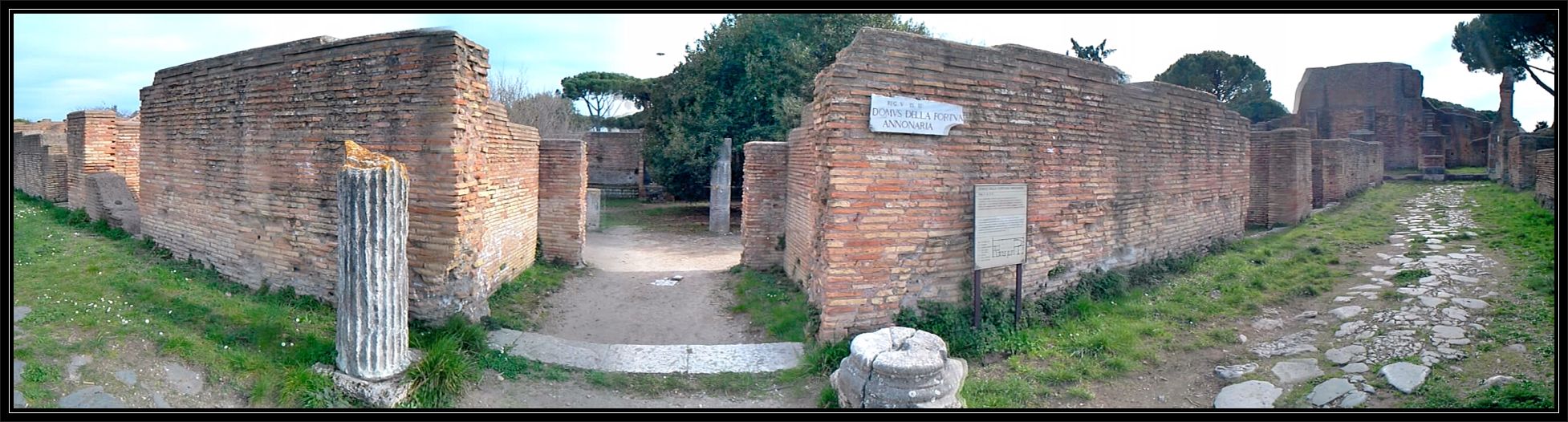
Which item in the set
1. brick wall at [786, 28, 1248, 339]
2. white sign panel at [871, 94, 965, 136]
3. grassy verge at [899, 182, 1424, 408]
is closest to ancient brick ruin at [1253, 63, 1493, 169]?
grassy verge at [899, 182, 1424, 408]

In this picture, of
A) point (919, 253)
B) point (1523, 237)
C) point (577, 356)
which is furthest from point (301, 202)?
point (1523, 237)

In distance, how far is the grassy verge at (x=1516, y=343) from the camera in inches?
164

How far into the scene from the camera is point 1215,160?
9.62 m

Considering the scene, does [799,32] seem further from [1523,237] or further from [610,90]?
[610,90]

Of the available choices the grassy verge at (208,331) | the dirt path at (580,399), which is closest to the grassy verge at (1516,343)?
the dirt path at (580,399)

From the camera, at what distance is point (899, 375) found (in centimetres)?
437

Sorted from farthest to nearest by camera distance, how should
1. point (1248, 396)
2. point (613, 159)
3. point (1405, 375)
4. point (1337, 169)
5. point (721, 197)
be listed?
point (613, 159) < point (721, 197) < point (1337, 169) < point (1248, 396) < point (1405, 375)

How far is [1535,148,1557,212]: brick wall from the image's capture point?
33.7 feet

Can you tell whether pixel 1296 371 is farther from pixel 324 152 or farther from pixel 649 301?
pixel 324 152

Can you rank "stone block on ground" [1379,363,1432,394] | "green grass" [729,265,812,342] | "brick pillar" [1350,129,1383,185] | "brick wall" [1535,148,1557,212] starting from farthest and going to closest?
1. "brick pillar" [1350,129,1383,185]
2. "brick wall" [1535,148,1557,212]
3. "green grass" [729,265,812,342]
4. "stone block on ground" [1379,363,1432,394]

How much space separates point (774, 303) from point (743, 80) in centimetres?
1084

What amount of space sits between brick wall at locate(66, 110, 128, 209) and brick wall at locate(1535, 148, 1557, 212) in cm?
2240

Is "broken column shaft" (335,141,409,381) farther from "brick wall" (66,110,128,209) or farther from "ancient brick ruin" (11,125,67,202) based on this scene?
"ancient brick ruin" (11,125,67,202)

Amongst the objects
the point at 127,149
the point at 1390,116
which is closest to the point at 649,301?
the point at 127,149
